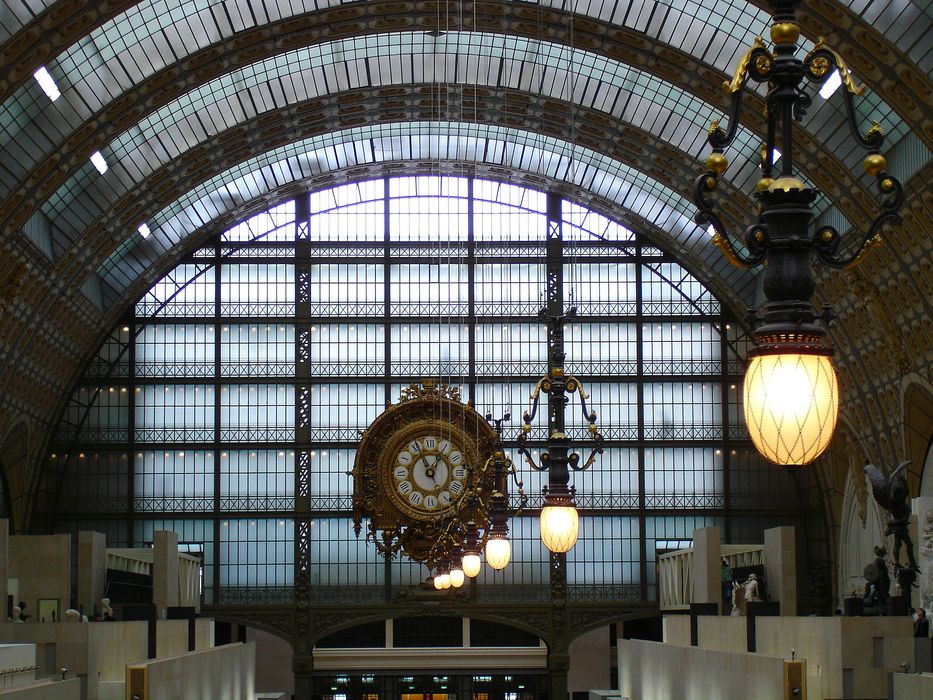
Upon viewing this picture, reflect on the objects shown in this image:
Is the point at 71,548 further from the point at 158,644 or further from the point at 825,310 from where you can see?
the point at 825,310

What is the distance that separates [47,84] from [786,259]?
4298cm

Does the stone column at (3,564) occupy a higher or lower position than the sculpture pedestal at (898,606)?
higher

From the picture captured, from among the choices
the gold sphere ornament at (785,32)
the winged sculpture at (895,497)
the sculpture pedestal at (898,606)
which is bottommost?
the sculpture pedestal at (898,606)

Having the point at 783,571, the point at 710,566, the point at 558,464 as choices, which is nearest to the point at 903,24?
the point at 783,571

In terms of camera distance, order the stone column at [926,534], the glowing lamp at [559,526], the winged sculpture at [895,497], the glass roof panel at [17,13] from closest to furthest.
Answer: the glowing lamp at [559,526]
the winged sculpture at [895,497]
the stone column at [926,534]
the glass roof panel at [17,13]

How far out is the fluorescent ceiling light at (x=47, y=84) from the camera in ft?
156

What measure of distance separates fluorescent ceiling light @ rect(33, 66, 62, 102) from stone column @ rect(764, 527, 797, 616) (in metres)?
26.9

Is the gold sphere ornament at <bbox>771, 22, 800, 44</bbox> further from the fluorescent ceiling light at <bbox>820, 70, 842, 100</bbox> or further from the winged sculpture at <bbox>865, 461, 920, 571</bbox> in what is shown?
the fluorescent ceiling light at <bbox>820, 70, 842, 100</bbox>

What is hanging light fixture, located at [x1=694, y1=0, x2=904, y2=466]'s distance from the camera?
28.3 feet

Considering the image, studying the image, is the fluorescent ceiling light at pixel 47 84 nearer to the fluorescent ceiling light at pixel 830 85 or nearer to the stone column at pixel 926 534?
the fluorescent ceiling light at pixel 830 85

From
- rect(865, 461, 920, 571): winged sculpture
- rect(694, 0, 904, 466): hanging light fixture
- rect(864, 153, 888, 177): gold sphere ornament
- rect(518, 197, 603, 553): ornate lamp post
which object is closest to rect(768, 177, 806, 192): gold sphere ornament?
rect(694, 0, 904, 466): hanging light fixture

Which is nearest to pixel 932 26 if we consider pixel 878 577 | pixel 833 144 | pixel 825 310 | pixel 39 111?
pixel 833 144

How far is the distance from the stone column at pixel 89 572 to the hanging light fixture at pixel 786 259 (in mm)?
40703

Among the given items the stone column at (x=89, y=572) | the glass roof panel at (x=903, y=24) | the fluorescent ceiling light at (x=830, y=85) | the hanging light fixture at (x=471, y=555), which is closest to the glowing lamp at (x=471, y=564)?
the hanging light fixture at (x=471, y=555)
